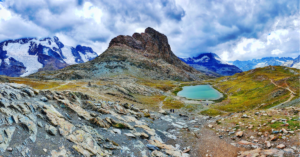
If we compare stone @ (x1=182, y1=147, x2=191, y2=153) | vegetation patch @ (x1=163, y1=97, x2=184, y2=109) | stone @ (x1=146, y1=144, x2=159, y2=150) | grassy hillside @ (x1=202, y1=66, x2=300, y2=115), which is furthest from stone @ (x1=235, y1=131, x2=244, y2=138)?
vegetation patch @ (x1=163, y1=97, x2=184, y2=109)

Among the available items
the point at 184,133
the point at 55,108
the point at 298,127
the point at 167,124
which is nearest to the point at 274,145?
the point at 298,127

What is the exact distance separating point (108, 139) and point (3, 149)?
12.1 metres

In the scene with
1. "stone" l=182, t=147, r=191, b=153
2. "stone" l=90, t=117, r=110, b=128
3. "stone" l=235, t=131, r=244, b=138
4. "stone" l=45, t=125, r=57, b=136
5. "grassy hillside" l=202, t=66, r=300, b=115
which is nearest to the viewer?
"stone" l=45, t=125, r=57, b=136

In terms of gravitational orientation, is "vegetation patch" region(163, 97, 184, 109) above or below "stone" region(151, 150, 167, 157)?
above

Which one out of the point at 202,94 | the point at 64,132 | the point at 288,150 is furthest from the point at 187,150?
the point at 202,94

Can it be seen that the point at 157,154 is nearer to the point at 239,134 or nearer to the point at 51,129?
the point at 51,129

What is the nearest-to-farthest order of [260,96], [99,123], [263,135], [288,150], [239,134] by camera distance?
1. [288,150]
2. [263,135]
3. [99,123]
4. [239,134]
5. [260,96]

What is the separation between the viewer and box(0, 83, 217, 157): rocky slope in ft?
55.8

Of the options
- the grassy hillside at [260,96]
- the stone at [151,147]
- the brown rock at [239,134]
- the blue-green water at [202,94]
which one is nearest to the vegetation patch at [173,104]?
the grassy hillside at [260,96]

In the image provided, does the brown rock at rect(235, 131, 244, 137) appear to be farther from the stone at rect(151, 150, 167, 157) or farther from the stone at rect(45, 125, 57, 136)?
the stone at rect(45, 125, 57, 136)

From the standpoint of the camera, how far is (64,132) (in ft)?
67.5

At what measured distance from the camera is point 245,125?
30.8m

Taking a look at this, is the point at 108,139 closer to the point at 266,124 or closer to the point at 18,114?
the point at 18,114

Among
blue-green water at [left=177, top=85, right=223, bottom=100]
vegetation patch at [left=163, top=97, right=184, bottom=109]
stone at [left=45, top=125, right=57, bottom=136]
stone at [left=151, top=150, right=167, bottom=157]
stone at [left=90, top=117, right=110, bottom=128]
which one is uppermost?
blue-green water at [left=177, top=85, right=223, bottom=100]
